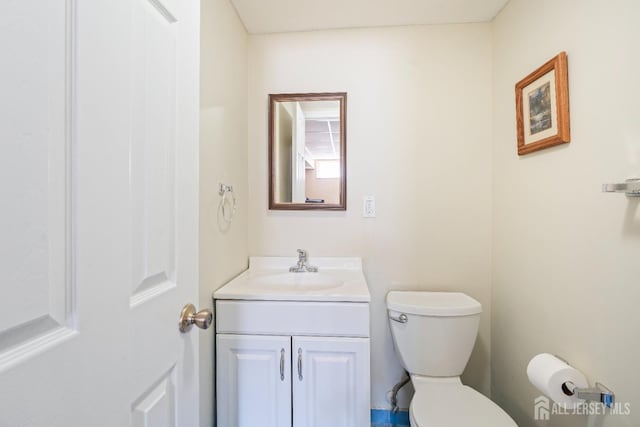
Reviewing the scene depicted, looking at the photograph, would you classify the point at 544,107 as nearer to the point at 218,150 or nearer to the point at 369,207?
the point at 369,207

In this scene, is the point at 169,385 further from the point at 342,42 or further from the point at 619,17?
the point at 342,42

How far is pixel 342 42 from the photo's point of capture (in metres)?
1.66

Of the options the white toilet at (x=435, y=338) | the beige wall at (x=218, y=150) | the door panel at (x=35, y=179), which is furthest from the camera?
the white toilet at (x=435, y=338)

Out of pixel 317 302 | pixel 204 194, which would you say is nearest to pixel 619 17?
pixel 317 302

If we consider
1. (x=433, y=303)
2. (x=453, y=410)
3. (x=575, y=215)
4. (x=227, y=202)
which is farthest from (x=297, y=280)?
(x=575, y=215)

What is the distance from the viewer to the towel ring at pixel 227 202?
134 centimetres

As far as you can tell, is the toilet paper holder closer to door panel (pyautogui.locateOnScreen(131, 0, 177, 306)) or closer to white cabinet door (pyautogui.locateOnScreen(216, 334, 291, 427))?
Answer: white cabinet door (pyautogui.locateOnScreen(216, 334, 291, 427))

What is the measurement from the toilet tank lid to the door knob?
993mm

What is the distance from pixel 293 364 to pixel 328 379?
16cm

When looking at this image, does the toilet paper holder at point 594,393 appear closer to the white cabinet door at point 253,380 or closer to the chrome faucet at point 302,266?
the white cabinet door at point 253,380

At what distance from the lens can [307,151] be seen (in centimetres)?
170

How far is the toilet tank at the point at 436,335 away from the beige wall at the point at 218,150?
895 mm

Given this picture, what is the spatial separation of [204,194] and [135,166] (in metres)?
0.65

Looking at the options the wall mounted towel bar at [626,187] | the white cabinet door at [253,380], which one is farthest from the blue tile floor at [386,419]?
the wall mounted towel bar at [626,187]
